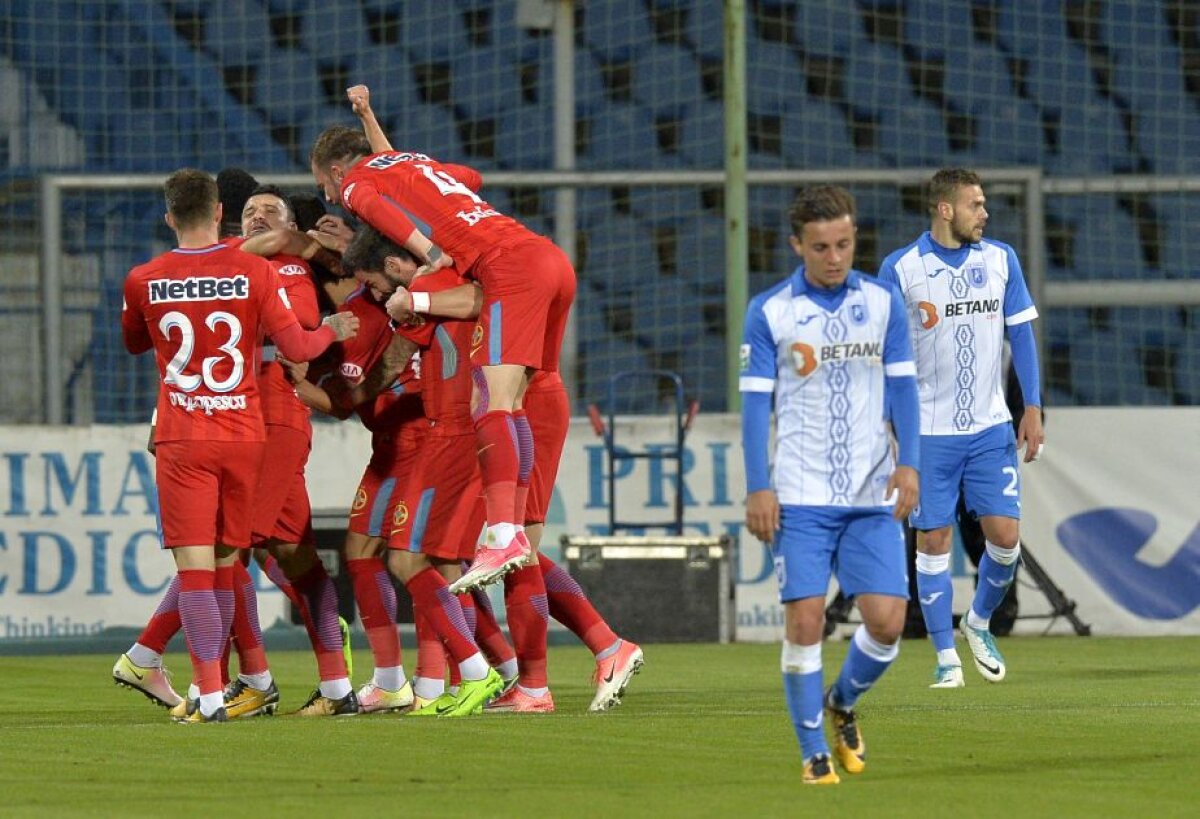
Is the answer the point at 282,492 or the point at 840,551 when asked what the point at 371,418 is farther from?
the point at 840,551

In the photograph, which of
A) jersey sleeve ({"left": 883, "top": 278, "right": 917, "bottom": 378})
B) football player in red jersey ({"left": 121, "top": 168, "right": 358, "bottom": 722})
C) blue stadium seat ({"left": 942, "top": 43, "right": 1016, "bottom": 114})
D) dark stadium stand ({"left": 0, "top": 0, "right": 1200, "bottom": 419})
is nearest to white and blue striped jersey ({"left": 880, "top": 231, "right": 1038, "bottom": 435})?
football player in red jersey ({"left": 121, "top": 168, "right": 358, "bottom": 722})

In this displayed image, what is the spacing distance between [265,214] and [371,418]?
92cm

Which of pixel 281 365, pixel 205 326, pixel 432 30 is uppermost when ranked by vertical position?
pixel 432 30

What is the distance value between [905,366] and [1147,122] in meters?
13.5

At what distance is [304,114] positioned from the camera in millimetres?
19453

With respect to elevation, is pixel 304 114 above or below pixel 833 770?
above

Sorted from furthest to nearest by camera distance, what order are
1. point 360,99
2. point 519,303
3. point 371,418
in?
point 360,99 < point 371,418 < point 519,303

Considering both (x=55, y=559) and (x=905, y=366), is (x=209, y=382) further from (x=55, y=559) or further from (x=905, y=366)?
(x=55, y=559)

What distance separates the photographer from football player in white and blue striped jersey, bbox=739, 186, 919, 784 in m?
6.79

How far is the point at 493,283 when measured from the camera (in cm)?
897

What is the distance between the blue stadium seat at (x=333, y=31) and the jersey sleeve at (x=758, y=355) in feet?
42.4

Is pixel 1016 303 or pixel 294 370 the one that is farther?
pixel 1016 303

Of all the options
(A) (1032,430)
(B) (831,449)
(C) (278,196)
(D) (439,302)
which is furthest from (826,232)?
(A) (1032,430)

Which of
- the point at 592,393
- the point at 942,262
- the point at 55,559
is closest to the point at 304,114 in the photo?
the point at 592,393
